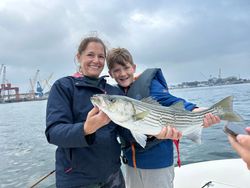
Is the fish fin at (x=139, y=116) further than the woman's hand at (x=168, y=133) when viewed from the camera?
No

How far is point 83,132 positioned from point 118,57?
1.72 m

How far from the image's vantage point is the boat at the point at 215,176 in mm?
6305

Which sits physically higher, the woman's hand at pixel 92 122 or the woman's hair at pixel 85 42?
the woman's hair at pixel 85 42

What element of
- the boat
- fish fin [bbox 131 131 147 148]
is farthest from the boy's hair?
the boat

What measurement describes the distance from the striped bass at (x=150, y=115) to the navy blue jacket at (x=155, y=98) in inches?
14.4

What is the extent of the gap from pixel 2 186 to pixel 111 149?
8.88 m

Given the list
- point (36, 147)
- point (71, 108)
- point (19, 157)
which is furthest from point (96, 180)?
point (36, 147)

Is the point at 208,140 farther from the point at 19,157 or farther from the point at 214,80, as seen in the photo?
the point at 214,80

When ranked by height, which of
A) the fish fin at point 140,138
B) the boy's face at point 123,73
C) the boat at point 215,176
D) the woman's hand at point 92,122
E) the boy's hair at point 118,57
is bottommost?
the boat at point 215,176

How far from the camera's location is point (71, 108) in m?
3.31

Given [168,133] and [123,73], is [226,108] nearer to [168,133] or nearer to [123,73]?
[168,133]

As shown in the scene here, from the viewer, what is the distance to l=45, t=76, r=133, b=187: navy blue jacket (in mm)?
2955

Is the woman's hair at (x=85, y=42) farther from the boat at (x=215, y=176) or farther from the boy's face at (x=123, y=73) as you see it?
the boat at (x=215, y=176)

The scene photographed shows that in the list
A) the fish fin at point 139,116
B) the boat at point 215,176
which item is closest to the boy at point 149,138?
the fish fin at point 139,116
